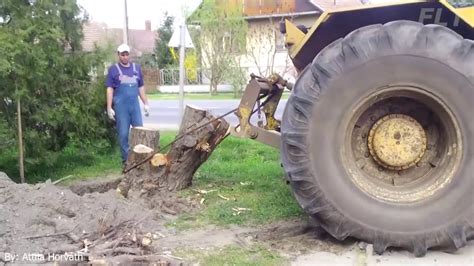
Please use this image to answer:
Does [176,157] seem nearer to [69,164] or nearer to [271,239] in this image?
[271,239]

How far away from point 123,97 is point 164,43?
111 feet

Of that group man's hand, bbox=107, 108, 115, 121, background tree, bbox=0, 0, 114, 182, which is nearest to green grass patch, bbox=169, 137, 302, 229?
man's hand, bbox=107, 108, 115, 121

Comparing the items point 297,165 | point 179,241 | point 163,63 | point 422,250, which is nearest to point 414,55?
point 297,165

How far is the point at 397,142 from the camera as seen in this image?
13.4 feet

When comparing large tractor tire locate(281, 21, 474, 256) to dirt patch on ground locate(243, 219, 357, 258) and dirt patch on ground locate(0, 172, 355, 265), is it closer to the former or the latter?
dirt patch on ground locate(243, 219, 357, 258)

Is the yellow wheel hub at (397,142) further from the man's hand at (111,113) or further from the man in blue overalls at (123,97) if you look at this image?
the man's hand at (111,113)

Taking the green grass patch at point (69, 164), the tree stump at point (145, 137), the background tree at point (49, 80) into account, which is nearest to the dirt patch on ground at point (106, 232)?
the tree stump at point (145, 137)

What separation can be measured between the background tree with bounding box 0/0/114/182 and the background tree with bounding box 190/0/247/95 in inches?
831

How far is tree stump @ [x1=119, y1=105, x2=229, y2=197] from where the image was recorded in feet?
18.0

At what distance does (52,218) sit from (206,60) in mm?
26156

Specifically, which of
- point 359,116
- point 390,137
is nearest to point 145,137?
point 359,116

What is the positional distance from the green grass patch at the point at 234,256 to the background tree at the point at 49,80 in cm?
307

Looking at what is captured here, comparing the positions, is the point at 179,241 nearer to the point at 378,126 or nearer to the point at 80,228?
the point at 80,228

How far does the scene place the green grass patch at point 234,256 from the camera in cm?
377
